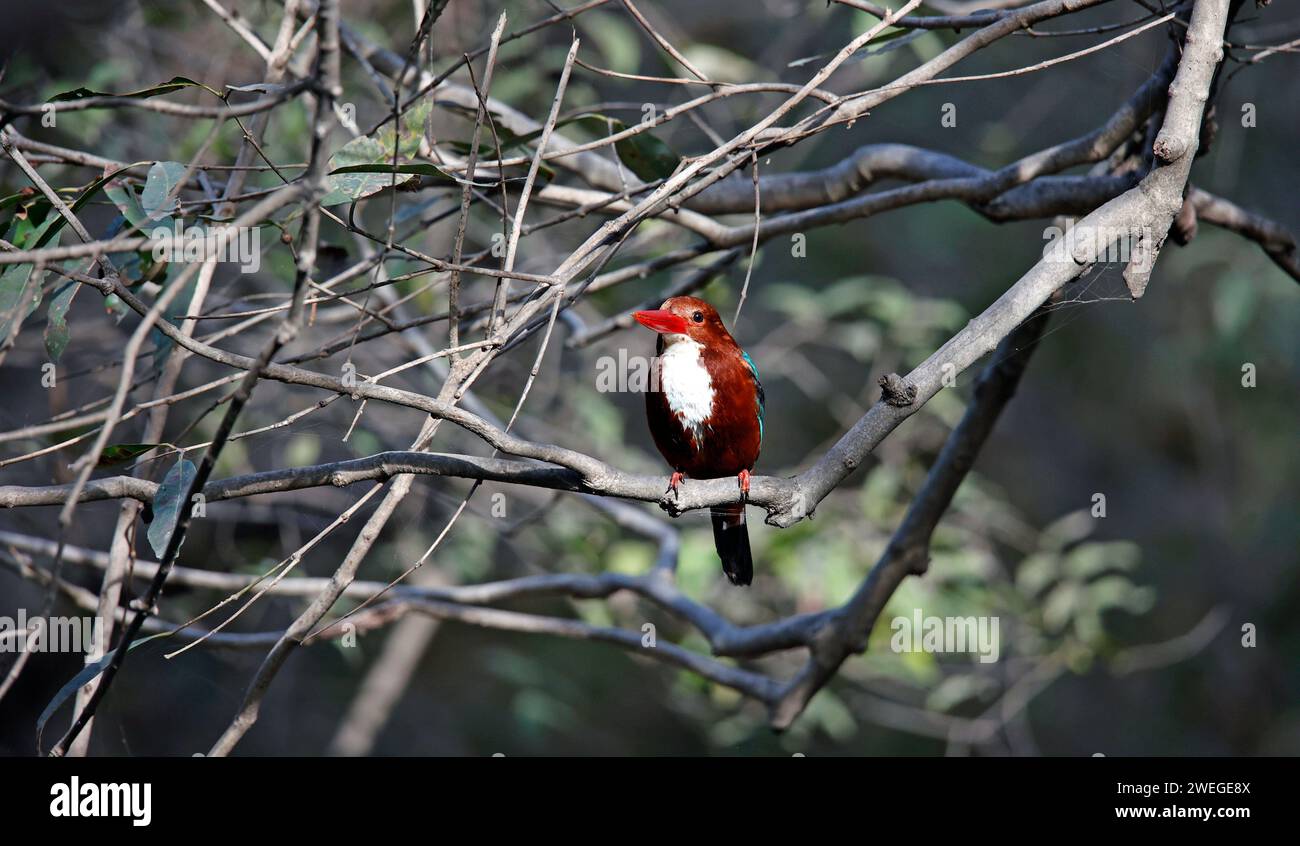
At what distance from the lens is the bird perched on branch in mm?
2762

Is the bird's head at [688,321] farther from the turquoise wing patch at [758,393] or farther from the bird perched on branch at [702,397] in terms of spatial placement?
the turquoise wing patch at [758,393]

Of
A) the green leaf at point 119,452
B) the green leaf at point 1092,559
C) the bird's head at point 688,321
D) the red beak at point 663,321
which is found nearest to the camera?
the green leaf at point 119,452

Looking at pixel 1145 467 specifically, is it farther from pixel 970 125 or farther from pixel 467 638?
pixel 467 638

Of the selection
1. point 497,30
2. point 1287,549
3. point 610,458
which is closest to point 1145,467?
point 1287,549

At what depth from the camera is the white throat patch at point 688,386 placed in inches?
109

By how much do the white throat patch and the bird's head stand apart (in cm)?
2

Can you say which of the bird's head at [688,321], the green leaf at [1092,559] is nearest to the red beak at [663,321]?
the bird's head at [688,321]

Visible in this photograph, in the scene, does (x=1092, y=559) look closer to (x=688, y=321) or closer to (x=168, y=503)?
(x=688, y=321)

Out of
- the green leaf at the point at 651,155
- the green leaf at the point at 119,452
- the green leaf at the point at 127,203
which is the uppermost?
the green leaf at the point at 651,155

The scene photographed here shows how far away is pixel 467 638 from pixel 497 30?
21.7ft

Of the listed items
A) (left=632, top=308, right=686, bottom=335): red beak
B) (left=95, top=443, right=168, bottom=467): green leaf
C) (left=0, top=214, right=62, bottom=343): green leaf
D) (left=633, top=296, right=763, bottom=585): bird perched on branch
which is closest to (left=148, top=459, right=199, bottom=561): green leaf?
(left=95, top=443, right=168, bottom=467): green leaf

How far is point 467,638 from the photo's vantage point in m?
7.98

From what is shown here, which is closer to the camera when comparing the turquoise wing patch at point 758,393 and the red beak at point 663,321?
the red beak at point 663,321

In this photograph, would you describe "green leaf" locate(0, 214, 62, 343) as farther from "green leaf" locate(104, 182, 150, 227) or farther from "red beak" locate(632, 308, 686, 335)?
"red beak" locate(632, 308, 686, 335)
